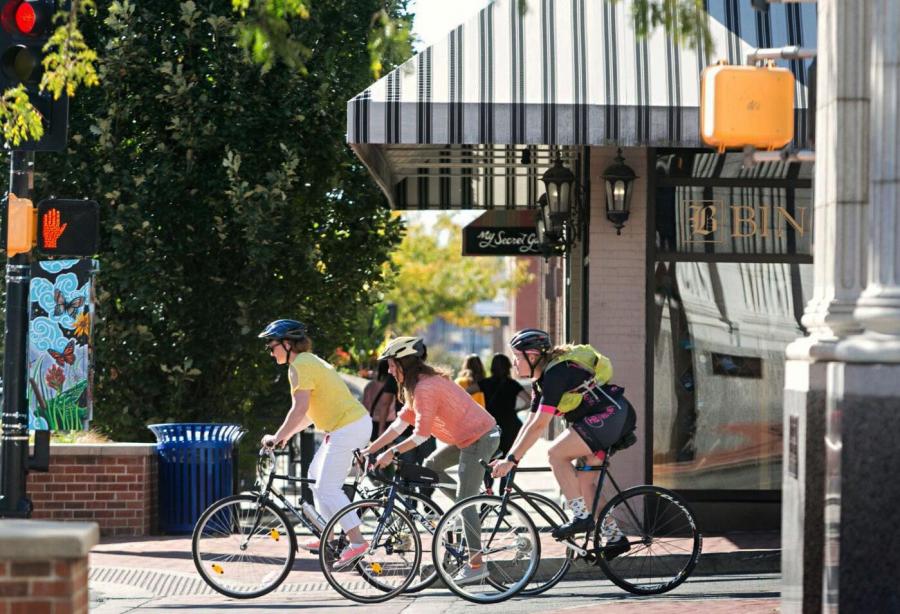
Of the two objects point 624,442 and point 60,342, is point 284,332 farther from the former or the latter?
point 60,342

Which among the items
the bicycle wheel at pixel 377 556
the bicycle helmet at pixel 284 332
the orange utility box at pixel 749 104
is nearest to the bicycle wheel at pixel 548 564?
the bicycle wheel at pixel 377 556

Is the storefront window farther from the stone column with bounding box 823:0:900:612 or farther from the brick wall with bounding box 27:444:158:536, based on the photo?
the stone column with bounding box 823:0:900:612

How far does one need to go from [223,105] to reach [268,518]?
23.4ft

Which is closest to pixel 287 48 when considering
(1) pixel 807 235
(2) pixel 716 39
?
(2) pixel 716 39

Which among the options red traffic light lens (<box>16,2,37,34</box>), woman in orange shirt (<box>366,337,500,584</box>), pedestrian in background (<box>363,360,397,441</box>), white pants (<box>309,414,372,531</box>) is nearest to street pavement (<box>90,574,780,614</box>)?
woman in orange shirt (<box>366,337,500,584</box>)

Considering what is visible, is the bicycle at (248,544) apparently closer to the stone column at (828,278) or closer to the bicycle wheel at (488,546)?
the bicycle wheel at (488,546)

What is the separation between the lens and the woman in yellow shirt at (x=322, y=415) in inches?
378

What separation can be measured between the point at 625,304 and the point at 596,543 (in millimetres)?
3500

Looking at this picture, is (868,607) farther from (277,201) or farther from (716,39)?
(277,201)

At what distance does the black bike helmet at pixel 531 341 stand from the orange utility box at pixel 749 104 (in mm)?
2762

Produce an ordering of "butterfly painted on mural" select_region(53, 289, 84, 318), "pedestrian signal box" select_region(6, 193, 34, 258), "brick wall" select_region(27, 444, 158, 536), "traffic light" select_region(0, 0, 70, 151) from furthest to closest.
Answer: "brick wall" select_region(27, 444, 158, 536) → "butterfly painted on mural" select_region(53, 289, 84, 318) → "pedestrian signal box" select_region(6, 193, 34, 258) → "traffic light" select_region(0, 0, 70, 151)

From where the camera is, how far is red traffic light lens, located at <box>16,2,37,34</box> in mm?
10398

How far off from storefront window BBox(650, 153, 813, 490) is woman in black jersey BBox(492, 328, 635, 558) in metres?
3.13

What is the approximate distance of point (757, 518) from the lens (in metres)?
12.7
